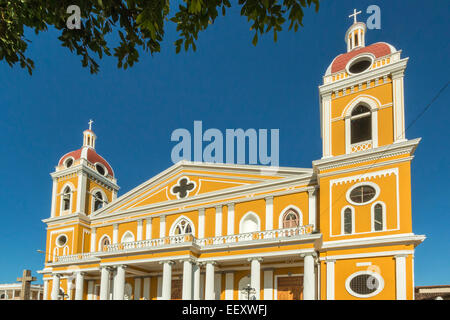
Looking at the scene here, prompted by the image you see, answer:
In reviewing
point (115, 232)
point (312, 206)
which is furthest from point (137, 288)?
point (312, 206)

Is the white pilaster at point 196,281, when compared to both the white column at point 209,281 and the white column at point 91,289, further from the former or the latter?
the white column at point 91,289

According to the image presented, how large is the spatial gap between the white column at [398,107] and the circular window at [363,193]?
Result: 8.46 feet

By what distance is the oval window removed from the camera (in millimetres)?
16766

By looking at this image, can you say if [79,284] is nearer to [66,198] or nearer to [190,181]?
[66,198]

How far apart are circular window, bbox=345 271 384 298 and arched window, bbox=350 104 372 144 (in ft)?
22.3

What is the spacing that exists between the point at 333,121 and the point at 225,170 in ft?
25.5

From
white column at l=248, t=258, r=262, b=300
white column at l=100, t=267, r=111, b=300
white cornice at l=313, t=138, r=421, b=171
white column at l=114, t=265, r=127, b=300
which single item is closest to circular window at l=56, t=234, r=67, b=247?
white column at l=100, t=267, r=111, b=300

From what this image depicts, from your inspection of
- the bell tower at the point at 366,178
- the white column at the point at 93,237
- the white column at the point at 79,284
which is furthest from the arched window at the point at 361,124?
the white column at the point at 93,237

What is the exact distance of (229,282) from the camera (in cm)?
2070

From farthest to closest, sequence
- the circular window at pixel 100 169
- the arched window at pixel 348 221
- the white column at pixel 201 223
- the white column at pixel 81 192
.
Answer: the circular window at pixel 100 169
the white column at pixel 81 192
the white column at pixel 201 223
the arched window at pixel 348 221

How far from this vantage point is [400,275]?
1495 cm

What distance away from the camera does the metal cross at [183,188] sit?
2423 cm

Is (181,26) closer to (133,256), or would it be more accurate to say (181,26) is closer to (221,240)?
(221,240)

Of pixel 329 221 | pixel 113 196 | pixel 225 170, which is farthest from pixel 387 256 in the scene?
pixel 113 196
